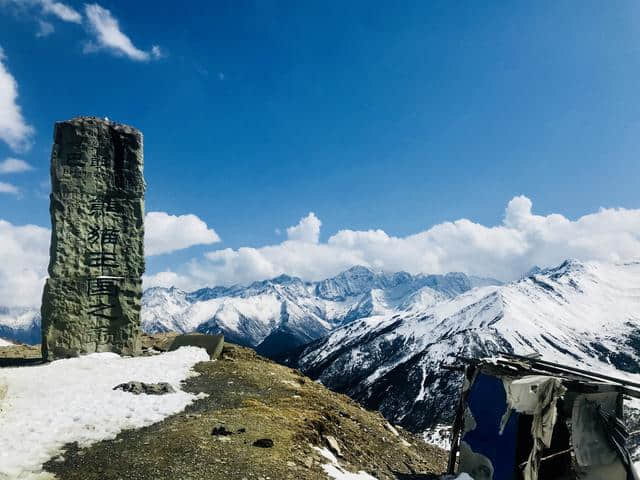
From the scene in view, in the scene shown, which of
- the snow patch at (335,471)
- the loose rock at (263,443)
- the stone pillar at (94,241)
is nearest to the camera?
the snow patch at (335,471)

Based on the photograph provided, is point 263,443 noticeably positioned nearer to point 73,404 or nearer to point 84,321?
point 73,404

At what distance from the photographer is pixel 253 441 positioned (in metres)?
15.2

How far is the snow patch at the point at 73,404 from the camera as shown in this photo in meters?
13.8

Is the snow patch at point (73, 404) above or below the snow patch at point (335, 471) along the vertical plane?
above

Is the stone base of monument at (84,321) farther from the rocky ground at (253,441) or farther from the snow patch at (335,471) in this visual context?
the snow patch at (335,471)

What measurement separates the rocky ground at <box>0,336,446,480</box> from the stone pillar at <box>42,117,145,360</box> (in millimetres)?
7370

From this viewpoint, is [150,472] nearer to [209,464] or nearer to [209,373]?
[209,464]

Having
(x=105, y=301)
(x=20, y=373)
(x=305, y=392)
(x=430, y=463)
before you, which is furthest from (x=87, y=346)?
(x=430, y=463)

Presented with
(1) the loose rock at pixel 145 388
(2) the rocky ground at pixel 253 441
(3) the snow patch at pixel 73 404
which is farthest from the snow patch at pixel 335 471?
(1) the loose rock at pixel 145 388

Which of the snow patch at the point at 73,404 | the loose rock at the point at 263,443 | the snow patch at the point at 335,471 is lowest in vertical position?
the snow patch at the point at 335,471

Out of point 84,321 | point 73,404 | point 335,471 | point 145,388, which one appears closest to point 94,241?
point 84,321

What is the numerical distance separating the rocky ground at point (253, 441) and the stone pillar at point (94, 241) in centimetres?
737

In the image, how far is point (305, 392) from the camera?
944 inches

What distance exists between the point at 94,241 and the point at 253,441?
1965cm
